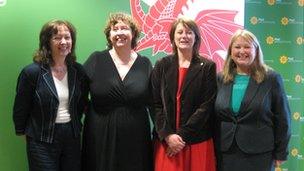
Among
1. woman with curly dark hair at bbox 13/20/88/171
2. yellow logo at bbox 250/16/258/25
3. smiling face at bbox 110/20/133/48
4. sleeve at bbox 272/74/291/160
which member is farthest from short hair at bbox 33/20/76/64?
yellow logo at bbox 250/16/258/25

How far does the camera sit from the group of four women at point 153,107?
2641 millimetres

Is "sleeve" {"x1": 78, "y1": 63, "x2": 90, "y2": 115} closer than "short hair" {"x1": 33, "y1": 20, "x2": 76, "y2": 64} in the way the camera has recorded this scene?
No

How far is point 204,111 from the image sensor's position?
2.71 meters

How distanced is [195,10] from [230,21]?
0.33 metres

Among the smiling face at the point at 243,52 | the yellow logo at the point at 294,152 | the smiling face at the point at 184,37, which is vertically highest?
the smiling face at the point at 184,37

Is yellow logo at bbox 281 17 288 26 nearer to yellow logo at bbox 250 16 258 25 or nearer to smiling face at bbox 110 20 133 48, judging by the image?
yellow logo at bbox 250 16 258 25

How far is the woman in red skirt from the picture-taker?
270 centimetres

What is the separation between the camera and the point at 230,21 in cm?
351

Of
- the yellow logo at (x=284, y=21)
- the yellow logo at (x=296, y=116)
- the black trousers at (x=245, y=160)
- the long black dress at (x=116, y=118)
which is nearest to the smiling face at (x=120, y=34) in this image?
the long black dress at (x=116, y=118)

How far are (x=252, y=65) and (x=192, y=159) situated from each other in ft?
2.49

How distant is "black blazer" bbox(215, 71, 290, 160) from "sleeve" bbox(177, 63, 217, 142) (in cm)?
6

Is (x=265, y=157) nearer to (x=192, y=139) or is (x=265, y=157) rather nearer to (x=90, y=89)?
(x=192, y=139)

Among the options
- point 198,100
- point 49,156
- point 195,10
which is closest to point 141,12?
point 195,10

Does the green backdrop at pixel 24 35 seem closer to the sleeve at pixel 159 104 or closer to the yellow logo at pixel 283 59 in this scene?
the sleeve at pixel 159 104
